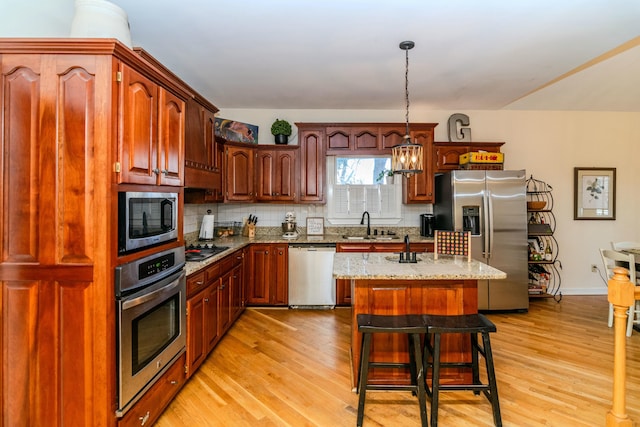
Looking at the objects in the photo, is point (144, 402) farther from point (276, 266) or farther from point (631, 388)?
point (631, 388)

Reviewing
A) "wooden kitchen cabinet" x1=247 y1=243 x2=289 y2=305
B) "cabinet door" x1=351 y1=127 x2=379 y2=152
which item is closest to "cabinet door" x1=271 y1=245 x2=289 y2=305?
"wooden kitchen cabinet" x1=247 y1=243 x2=289 y2=305

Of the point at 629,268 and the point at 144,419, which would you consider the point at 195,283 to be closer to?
the point at 144,419

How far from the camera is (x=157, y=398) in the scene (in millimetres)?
1965

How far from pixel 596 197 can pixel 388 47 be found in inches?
167

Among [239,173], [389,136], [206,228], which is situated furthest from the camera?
[389,136]

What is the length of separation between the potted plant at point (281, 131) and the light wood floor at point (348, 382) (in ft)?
8.08

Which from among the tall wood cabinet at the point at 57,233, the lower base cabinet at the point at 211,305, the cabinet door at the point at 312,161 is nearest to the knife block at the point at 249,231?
the lower base cabinet at the point at 211,305

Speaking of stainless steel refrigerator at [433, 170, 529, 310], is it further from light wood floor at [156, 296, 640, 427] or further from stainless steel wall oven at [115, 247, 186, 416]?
stainless steel wall oven at [115, 247, 186, 416]

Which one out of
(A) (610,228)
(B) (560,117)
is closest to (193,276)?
(B) (560,117)

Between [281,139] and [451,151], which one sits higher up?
[281,139]

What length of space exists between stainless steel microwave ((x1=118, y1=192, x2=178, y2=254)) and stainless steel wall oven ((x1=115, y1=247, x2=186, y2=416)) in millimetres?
94

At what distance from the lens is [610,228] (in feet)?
15.6

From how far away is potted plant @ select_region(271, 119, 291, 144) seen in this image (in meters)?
4.42

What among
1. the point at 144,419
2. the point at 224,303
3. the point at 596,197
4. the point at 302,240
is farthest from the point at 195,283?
the point at 596,197
